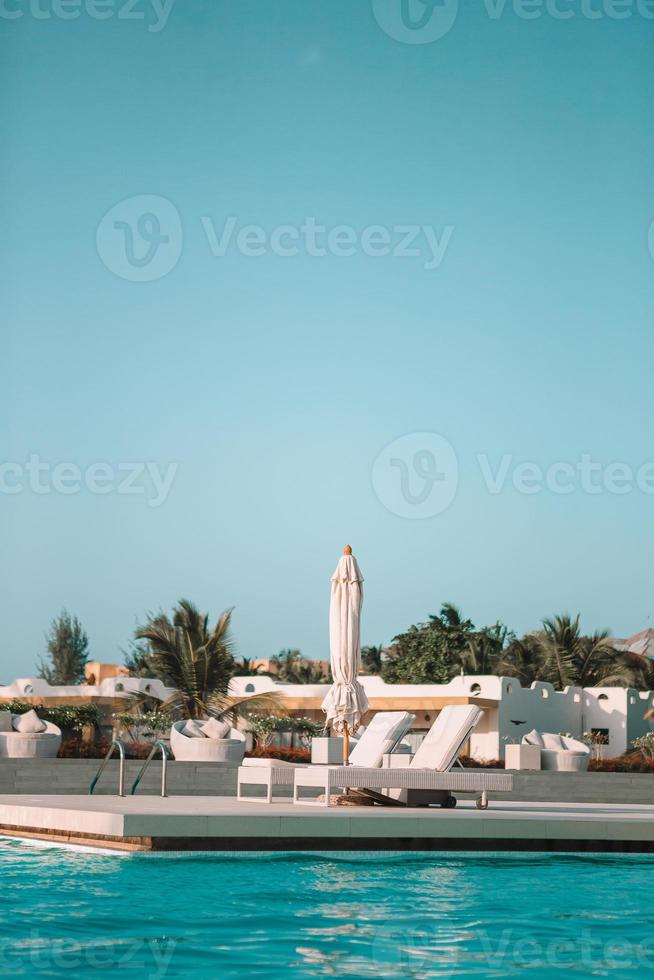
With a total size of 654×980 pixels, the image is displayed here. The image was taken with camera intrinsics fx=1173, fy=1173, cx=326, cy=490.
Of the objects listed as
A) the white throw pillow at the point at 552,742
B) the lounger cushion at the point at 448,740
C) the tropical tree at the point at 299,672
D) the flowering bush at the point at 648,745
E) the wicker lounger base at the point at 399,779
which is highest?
the tropical tree at the point at 299,672

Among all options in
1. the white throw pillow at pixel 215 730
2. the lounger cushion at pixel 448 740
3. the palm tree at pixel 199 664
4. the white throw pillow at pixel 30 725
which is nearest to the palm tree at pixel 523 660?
the palm tree at pixel 199 664

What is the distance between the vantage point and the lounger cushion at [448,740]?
11883 mm

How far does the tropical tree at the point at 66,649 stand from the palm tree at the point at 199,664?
4421 cm

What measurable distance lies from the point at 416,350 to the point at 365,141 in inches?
207

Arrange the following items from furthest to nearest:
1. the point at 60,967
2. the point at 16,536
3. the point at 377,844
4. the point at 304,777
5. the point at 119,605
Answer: the point at 119,605 < the point at 16,536 < the point at 304,777 < the point at 377,844 < the point at 60,967

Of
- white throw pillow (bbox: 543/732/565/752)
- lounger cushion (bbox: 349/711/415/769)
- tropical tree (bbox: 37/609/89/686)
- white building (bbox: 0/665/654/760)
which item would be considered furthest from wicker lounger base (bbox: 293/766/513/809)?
tropical tree (bbox: 37/609/89/686)

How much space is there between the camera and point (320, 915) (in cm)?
778

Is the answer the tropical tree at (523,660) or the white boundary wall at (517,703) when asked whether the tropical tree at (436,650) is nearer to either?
the tropical tree at (523,660)

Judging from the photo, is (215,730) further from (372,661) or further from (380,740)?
(372,661)

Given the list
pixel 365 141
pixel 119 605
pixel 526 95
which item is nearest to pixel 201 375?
pixel 365 141

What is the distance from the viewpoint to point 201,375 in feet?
84.1

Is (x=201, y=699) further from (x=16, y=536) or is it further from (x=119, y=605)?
(x=119, y=605)

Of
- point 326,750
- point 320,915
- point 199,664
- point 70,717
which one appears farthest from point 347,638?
point 199,664

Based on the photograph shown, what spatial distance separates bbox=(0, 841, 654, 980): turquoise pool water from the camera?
646cm
